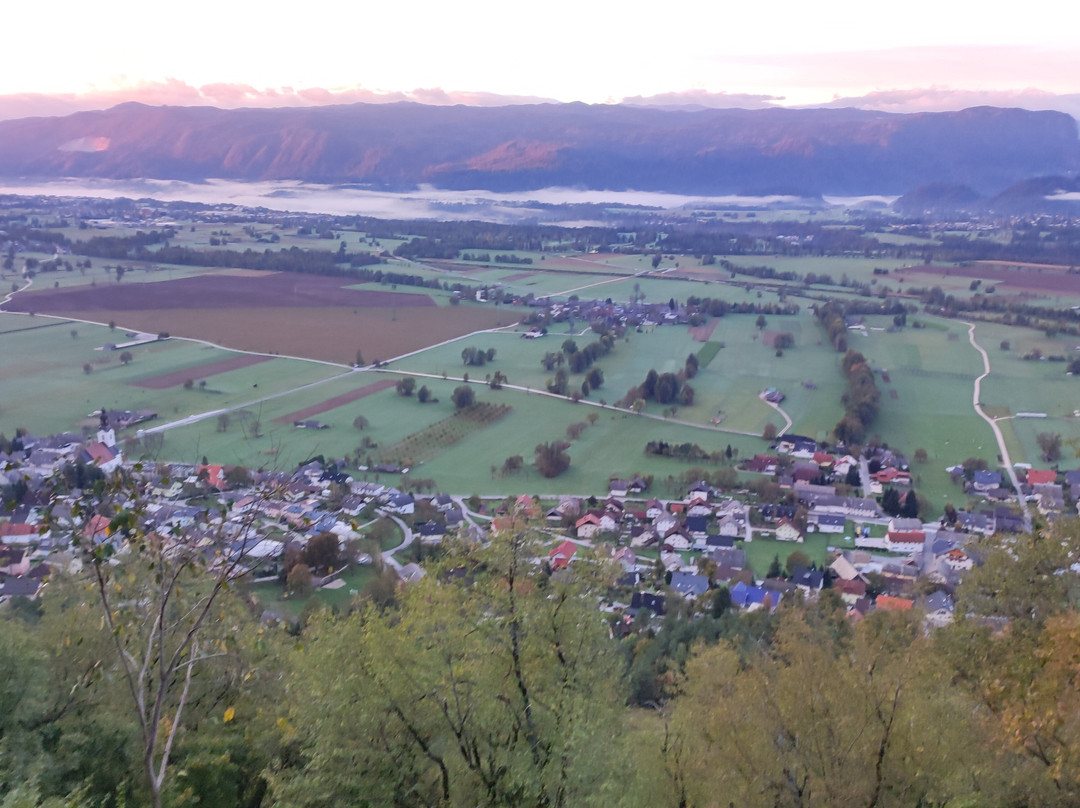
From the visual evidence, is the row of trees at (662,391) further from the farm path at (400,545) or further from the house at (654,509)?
the farm path at (400,545)

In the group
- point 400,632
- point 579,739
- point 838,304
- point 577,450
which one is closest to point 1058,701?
point 579,739

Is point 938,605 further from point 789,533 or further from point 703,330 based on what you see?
point 703,330

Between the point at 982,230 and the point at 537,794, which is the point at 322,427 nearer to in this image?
the point at 537,794

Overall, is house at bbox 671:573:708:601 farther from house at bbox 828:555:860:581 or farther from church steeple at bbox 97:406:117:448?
church steeple at bbox 97:406:117:448

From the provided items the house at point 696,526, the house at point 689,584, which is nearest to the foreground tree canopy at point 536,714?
the house at point 689,584

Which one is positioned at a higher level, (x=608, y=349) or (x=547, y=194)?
(x=547, y=194)

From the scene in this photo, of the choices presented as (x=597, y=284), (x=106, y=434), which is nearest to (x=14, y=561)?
(x=106, y=434)
